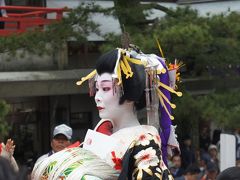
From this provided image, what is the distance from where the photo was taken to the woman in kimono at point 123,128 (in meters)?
2.56

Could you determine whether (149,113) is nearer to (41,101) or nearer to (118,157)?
(118,157)

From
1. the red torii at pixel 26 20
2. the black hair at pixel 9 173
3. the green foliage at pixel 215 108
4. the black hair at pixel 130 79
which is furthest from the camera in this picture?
the red torii at pixel 26 20

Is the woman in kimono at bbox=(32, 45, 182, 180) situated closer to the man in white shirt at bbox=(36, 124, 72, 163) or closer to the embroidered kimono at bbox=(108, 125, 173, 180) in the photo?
the embroidered kimono at bbox=(108, 125, 173, 180)

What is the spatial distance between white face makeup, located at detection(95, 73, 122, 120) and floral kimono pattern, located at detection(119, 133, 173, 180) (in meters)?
0.20

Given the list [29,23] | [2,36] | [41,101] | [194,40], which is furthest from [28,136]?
[194,40]

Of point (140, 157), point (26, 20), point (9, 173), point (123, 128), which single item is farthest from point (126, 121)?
point (26, 20)

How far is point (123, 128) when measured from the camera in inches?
110

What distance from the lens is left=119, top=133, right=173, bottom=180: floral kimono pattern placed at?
8.43 feet

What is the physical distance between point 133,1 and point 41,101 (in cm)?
339

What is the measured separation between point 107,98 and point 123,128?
0.17 meters

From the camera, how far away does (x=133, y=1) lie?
828 centimetres

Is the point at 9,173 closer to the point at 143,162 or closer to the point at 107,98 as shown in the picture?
the point at 143,162

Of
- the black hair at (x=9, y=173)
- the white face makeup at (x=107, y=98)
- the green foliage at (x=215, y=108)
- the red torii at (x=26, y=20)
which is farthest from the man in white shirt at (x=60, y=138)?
the red torii at (x=26, y=20)

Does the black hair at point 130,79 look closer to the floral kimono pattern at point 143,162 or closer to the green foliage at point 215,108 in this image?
the floral kimono pattern at point 143,162
